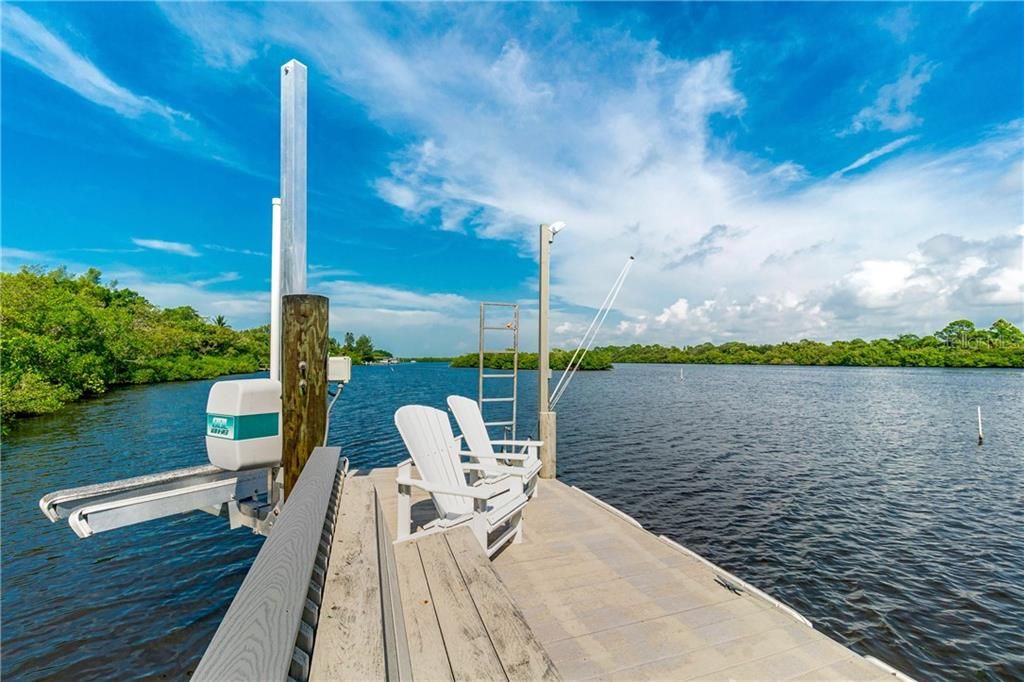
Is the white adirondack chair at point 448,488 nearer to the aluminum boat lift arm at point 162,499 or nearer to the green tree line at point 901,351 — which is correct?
the aluminum boat lift arm at point 162,499

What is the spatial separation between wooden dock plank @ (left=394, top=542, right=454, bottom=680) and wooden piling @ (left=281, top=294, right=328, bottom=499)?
1.51 meters

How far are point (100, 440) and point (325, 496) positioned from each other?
14217mm

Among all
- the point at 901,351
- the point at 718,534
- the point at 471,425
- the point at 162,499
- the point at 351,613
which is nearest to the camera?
the point at 351,613

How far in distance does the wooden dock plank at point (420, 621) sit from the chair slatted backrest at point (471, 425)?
9.92 ft

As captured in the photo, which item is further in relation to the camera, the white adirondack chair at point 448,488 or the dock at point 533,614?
the white adirondack chair at point 448,488

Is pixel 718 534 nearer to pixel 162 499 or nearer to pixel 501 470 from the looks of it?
pixel 501 470

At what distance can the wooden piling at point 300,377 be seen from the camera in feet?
10.3

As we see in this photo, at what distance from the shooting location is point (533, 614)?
2.77m

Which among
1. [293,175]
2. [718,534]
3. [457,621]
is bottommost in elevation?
[718,534]

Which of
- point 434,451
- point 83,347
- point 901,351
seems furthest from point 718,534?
point 901,351

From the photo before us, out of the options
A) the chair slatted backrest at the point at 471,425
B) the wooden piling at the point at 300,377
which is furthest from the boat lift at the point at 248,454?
the chair slatted backrest at the point at 471,425

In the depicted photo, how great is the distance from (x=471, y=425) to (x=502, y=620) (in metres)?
3.74

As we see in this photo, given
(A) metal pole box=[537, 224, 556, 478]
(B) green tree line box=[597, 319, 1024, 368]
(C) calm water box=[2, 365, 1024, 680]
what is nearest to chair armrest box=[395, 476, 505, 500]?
(C) calm water box=[2, 365, 1024, 680]

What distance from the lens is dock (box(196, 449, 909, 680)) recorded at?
103 cm
